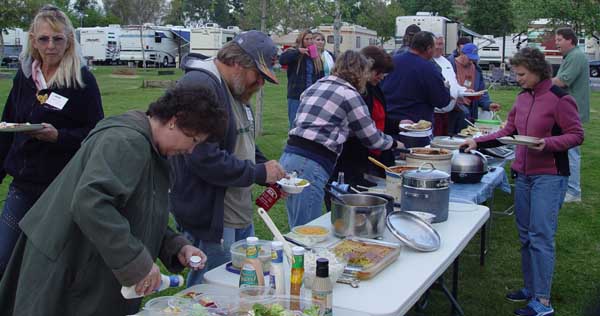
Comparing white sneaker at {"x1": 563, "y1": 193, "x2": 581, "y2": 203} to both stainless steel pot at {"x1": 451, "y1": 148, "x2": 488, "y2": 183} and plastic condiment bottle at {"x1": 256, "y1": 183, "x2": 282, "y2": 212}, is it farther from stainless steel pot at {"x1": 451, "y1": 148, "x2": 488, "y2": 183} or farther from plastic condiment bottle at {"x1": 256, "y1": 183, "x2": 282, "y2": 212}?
plastic condiment bottle at {"x1": 256, "y1": 183, "x2": 282, "y2": 212}

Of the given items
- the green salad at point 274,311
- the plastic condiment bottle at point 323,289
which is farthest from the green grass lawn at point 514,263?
the green salad at point 274,311

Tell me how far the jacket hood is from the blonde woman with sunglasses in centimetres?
107

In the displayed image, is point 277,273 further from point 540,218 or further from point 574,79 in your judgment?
point 574,79

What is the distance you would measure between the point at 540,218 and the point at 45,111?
275 cm

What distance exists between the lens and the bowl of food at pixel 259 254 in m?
2.17

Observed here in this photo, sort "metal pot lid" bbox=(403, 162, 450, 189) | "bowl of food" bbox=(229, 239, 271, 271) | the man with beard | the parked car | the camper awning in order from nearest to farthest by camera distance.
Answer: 1. "bowl of food" bbox=(229, 239, 271, 271)
2. the man with beard
3. "metal pot lid" bbox=(403, 162, 450, 189)
4. the parked car
5. the camper awning

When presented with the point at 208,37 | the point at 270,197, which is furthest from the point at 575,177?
the point at 208,37

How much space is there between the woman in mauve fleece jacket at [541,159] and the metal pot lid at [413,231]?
3.79 feet

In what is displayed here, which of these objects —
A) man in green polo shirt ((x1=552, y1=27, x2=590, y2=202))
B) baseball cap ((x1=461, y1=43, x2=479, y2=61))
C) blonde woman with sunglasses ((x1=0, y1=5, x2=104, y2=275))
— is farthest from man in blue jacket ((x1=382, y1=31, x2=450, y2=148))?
blonde woman with sunglasses ((x1=0, y1=5, x2=104, y2=275))

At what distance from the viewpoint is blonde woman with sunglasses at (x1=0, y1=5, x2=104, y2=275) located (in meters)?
2.86

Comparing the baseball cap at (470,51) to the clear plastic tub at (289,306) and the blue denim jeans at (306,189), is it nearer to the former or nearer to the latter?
the blue denim jeans at (306,189)

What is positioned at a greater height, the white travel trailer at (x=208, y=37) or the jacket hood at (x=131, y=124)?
the white travel trailer at (x=208, y=37)

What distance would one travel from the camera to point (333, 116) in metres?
3.56

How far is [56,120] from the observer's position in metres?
2.91
